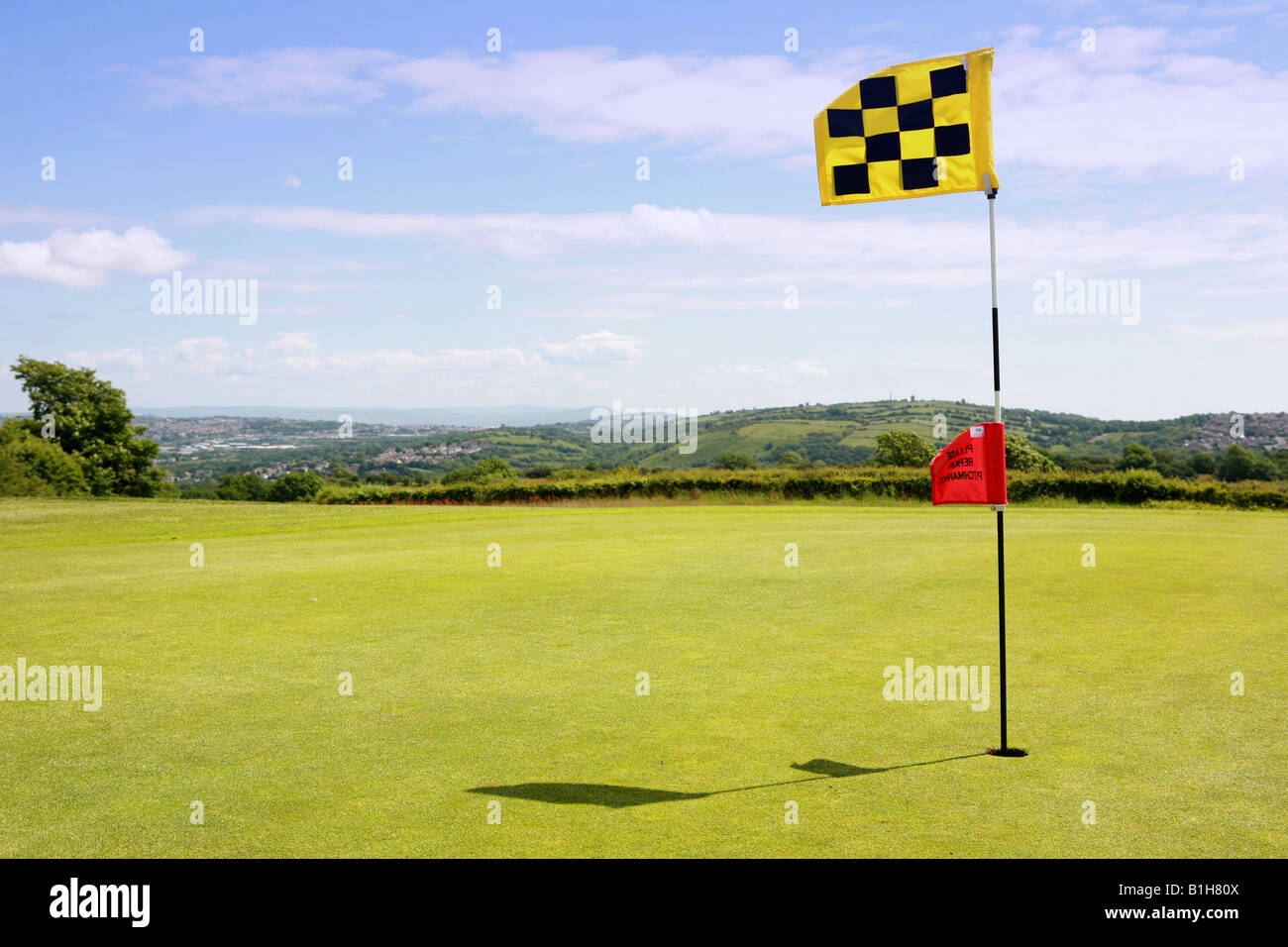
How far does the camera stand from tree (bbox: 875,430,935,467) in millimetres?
55594

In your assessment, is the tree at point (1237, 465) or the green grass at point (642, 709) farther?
the tree at point (1237, 465)

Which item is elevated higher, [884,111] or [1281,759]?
[884,111]

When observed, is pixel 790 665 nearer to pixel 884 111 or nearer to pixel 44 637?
pixel 884 111

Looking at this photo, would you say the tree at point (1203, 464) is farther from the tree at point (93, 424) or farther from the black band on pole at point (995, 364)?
the tree at point (93, 424)

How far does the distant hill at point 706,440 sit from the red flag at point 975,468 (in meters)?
68.4

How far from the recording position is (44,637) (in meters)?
12.4

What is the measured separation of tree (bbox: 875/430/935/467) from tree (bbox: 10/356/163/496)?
60.3m

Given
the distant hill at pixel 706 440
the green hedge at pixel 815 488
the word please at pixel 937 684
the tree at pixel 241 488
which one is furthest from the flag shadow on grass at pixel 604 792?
the tree at pixel 241 488

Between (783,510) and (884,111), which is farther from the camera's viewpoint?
(783,510)

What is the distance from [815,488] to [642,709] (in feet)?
117

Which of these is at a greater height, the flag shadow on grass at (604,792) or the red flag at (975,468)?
the red flag at (975,468)

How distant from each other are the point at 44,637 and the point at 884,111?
13.0 meters

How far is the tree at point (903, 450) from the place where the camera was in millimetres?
55594
